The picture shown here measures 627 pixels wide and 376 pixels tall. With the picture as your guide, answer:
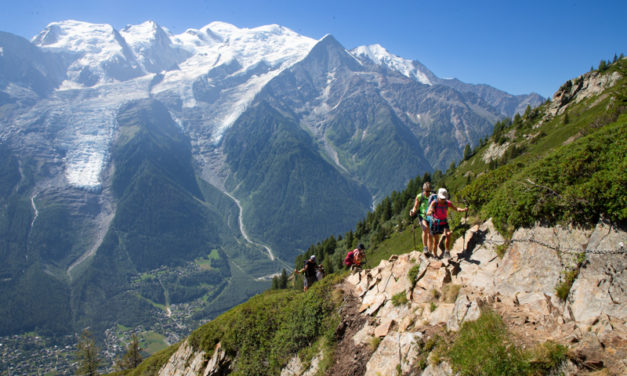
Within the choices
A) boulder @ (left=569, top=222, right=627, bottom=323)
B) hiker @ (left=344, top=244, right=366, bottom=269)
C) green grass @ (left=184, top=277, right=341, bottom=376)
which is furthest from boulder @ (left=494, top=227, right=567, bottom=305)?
Result: hiker @ (left=344, top=244, right=366, bottom=269)

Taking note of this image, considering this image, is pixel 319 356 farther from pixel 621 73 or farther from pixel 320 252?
pixel 320 252

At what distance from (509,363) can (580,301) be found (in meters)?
3.46

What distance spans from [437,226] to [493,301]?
4.88 meters

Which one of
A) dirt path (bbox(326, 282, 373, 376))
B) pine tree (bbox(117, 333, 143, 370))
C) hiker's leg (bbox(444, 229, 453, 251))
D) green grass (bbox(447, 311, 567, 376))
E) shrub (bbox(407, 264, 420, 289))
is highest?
hiker's leg (bbox(444, 229, 453, 251))

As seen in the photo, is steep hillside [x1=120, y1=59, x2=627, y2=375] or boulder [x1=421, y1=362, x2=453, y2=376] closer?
steep hillside [x1=120, y1=59, x2=627, y2=375]

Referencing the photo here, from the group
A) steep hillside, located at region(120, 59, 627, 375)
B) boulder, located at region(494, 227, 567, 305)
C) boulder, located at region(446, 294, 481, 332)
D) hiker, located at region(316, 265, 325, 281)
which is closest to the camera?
steep hillside, located at region(120, 59, 627, 375)

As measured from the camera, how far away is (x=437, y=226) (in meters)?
15.5

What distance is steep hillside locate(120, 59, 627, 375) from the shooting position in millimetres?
8992

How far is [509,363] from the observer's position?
8586 mm

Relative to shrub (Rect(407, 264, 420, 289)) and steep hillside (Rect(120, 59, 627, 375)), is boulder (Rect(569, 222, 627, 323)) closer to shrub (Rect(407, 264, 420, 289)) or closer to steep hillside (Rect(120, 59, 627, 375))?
steep hillside (Rect(120, 59, 627, 375))

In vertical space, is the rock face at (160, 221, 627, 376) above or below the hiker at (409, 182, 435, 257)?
below

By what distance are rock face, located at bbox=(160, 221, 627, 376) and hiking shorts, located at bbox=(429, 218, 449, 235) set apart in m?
1.34

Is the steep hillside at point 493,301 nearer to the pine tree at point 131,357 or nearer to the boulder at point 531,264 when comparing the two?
the boulder at point 531,264

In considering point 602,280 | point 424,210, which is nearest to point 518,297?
point 602,280
